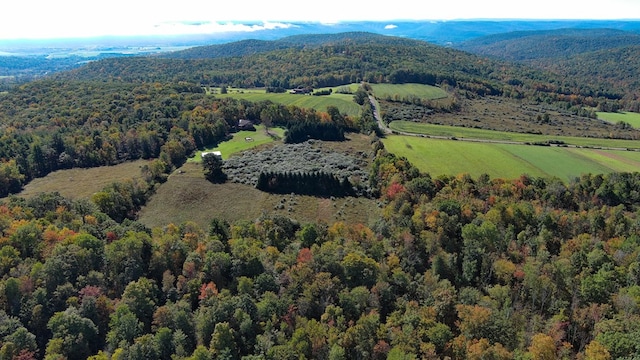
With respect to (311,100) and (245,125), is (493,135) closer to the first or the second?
(311,100)

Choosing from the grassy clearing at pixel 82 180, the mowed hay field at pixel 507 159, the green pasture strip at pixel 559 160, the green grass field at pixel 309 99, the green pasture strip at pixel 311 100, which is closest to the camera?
the grassy clearing at pixel 82 180

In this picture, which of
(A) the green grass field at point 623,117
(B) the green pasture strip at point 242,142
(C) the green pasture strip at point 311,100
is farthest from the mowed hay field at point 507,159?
(A) the green grass field at point 623,117

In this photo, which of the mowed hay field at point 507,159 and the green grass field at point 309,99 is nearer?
the mowed hay field at point 507,159

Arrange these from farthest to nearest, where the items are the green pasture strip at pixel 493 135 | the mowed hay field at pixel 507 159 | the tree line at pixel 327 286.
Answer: the green pasture strip at pixel 493 135, the mowed hay field at pixel 507 159, the tree line at pixel 327 286

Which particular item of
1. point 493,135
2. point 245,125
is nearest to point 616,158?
point 493,135

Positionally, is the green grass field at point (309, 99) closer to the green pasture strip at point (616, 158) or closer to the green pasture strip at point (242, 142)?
the green pasture strip at point (242, 142)

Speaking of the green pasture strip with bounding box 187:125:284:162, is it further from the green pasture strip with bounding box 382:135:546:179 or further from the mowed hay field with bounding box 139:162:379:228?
the green pasture strip with bounding box 382:135:546:179

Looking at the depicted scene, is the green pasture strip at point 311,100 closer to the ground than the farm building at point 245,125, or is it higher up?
higher up
